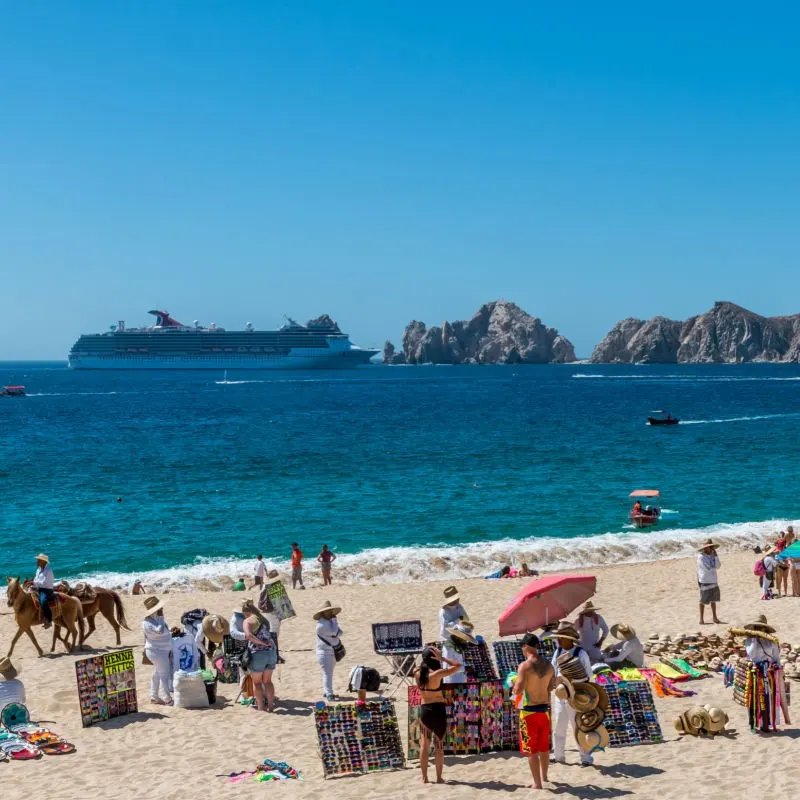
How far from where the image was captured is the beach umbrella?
12.9 metres

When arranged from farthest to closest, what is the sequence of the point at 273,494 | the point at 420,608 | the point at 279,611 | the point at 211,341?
the point at 211,341 < the point at 273,494 < the point at 420,608 < the point at 279,611

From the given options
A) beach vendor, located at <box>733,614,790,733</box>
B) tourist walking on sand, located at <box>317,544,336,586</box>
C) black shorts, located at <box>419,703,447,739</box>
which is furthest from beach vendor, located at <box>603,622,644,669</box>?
tourist walking on sand, located at <box>317,544,336,586</box>

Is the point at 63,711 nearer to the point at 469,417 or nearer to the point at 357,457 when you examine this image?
the point at 357,457

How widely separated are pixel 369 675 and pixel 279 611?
11.5 ft

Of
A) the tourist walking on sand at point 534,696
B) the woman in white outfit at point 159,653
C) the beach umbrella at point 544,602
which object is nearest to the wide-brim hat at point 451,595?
the beach umbrella at point 544,602

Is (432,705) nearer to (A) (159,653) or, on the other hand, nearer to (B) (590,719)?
(B) (590,719)

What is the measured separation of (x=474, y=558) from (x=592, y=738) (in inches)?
657

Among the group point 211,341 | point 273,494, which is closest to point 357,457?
point 273,494

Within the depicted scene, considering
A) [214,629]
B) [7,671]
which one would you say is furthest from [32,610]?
[7,671]

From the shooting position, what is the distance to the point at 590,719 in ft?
29.8

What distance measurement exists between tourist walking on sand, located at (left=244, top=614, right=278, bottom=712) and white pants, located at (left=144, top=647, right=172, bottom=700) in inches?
51.4

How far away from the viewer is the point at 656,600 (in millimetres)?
18594

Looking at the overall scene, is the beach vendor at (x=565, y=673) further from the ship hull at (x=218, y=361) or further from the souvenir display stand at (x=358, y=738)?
the ship hull at (x=218, y=361)

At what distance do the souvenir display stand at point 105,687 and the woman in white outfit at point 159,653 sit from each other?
1.46 feet
